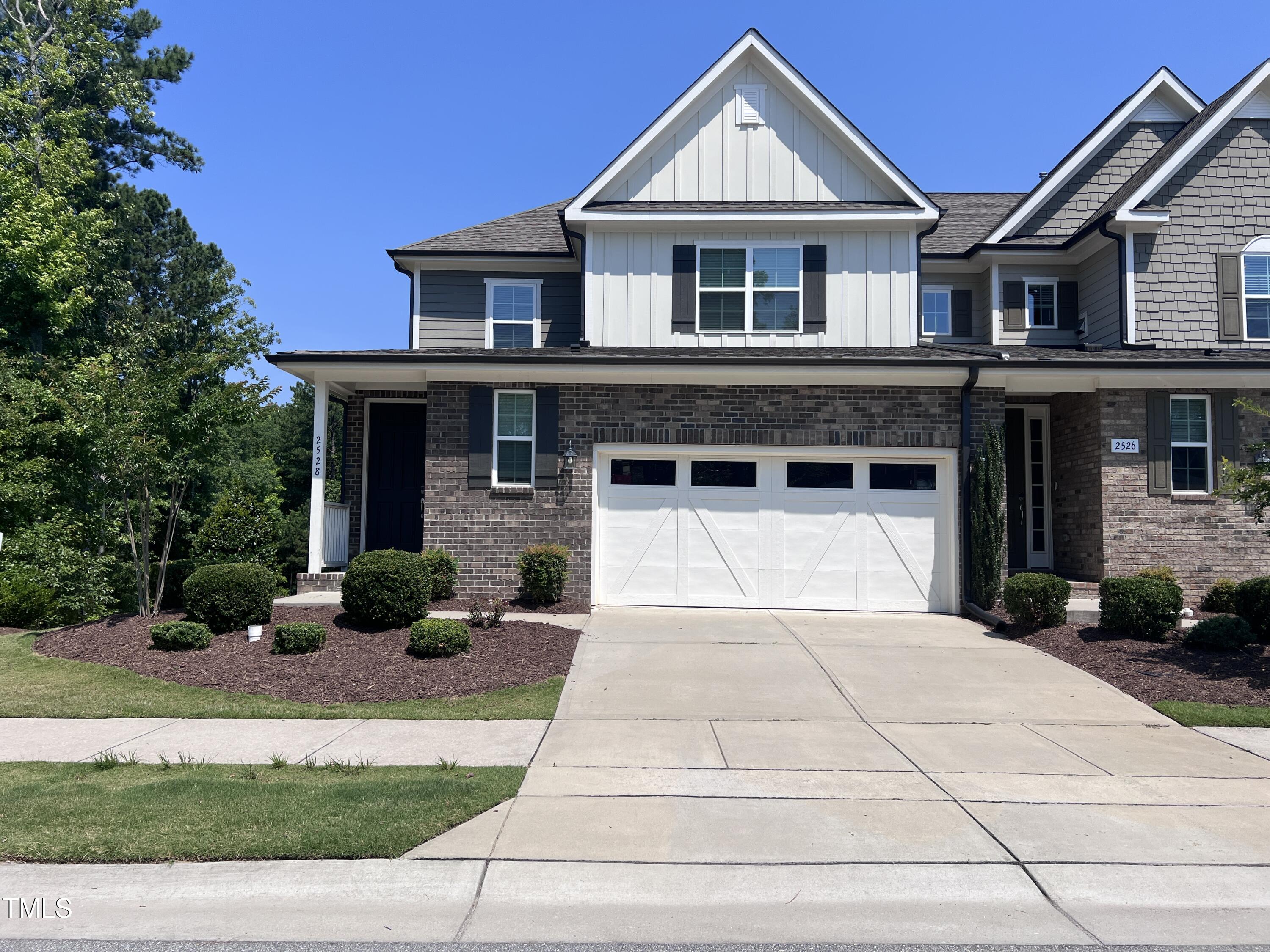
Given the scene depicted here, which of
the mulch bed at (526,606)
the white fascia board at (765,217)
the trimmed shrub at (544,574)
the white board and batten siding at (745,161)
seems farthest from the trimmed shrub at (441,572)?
the white board and batten siding at (745,161)

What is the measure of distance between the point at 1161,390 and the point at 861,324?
4832mm

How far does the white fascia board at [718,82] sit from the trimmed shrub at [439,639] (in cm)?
850

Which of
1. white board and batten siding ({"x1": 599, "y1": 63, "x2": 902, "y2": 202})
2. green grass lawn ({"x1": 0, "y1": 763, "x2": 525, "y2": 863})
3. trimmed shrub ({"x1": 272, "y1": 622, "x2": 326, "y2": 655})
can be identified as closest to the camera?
green grass lawn ({"x1": 0, "y1": 763, "x2": 525, "y2": 863})

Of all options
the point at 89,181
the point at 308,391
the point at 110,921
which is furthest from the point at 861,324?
the point at 308,391

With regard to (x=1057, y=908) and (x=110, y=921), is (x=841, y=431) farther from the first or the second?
(x=110, y=921)

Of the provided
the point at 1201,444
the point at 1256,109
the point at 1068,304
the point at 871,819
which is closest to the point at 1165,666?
the point at 1201,444

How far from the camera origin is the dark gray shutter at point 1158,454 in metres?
13.7

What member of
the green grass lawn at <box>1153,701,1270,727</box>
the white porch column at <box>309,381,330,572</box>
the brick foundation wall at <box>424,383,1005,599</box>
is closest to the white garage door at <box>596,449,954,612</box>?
the brick foundation wall at <box>424,383,1005,599</box>

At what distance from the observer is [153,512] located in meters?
13.8

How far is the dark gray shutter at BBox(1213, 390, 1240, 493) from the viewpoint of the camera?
13.7 m

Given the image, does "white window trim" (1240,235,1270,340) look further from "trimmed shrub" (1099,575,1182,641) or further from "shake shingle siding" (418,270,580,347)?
"shake shingle siding" (418,270,580,347)

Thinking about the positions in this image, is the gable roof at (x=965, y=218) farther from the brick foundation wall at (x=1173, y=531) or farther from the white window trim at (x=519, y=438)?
the white window trim at (x=519, y=438)

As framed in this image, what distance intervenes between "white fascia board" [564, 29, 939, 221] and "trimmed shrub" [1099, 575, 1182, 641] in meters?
7.69

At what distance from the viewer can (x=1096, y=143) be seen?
17.7m
